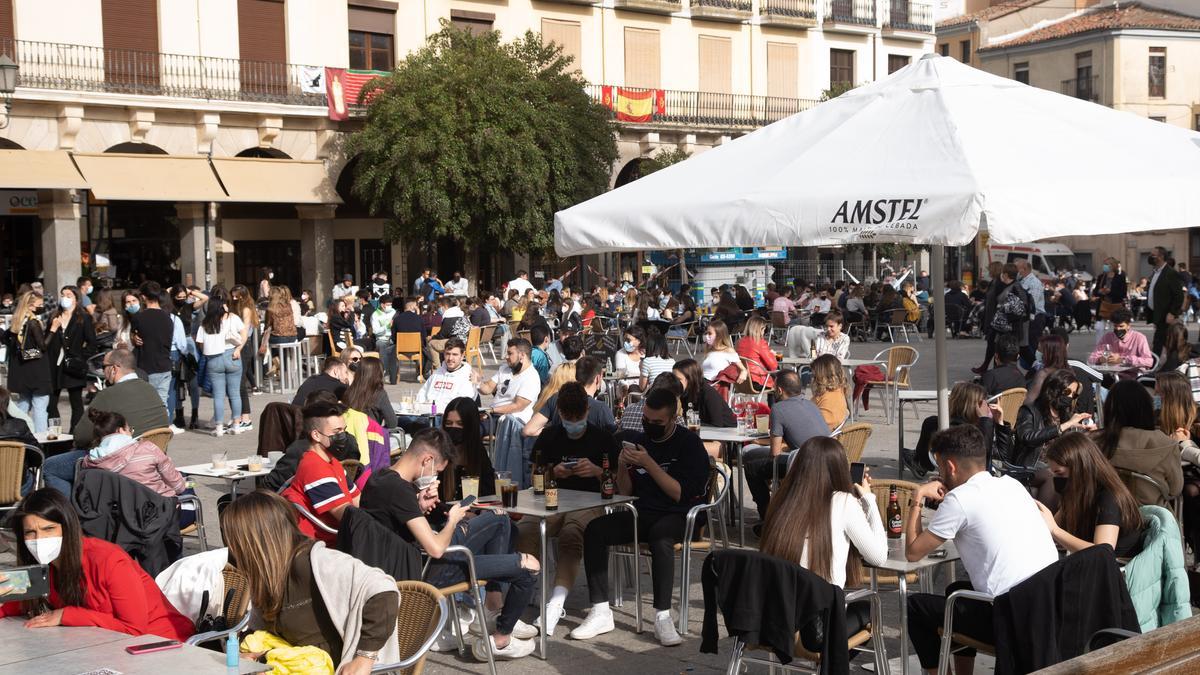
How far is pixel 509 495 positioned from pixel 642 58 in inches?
1142

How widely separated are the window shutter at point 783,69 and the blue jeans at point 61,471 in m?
30.9

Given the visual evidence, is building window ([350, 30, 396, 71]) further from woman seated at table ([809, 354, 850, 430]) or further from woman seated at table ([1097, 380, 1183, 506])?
woman seated at table ([1097, 380, 1183, 506])

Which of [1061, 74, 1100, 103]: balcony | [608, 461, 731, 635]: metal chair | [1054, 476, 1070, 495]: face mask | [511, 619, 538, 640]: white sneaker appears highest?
[1061, 74, 1100, 103]: balcony

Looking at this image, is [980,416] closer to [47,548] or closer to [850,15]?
[47,548]

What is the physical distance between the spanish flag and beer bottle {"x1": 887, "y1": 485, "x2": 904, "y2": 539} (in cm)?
2733

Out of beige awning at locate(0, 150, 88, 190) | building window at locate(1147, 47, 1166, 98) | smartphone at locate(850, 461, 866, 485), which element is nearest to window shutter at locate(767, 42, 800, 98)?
building window at locate(1147, 47, 1166, 98)

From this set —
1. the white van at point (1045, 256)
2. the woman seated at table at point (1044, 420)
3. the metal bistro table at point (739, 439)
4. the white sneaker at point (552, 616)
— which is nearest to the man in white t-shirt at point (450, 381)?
the metal bistro table at point (739, 439)

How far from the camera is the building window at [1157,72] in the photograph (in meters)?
48.6

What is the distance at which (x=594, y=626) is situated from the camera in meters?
6.87

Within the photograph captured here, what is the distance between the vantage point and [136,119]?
2697cm

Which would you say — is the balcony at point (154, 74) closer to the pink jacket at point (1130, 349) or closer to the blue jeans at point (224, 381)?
the blue jeans at point (224, 381)

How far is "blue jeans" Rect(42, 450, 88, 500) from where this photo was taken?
8.52m

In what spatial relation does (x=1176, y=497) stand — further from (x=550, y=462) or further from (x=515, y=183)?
(x=515, y=183)

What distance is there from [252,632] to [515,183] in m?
23.6
